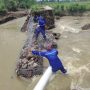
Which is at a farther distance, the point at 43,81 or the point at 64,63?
the point at 64,63

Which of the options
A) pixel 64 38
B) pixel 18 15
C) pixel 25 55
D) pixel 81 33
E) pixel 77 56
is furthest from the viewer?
pixel 18 15

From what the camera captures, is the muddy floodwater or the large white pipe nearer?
the large white pipe

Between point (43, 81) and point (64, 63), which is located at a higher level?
point (43, 81)

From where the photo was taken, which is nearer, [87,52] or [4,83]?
[4,83]

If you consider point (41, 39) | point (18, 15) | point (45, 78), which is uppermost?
point (45, 78)

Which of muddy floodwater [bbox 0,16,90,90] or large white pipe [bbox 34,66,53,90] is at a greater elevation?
large white pipe [bbox 34,66,53,90]

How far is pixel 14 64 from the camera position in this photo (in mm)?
12500

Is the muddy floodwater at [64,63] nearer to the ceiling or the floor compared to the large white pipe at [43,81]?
nearer to the floor

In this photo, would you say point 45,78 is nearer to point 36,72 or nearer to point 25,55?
point 36,72

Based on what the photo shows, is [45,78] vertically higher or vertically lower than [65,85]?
higher

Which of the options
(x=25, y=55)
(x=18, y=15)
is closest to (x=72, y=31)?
(x=25, y=55)

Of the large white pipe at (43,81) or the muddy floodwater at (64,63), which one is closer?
the large white pipe at (43,81)

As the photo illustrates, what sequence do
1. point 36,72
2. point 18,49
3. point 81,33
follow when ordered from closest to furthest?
point 36,72 → point 18,49 → point 81,33

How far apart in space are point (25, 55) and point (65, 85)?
3378 mm
